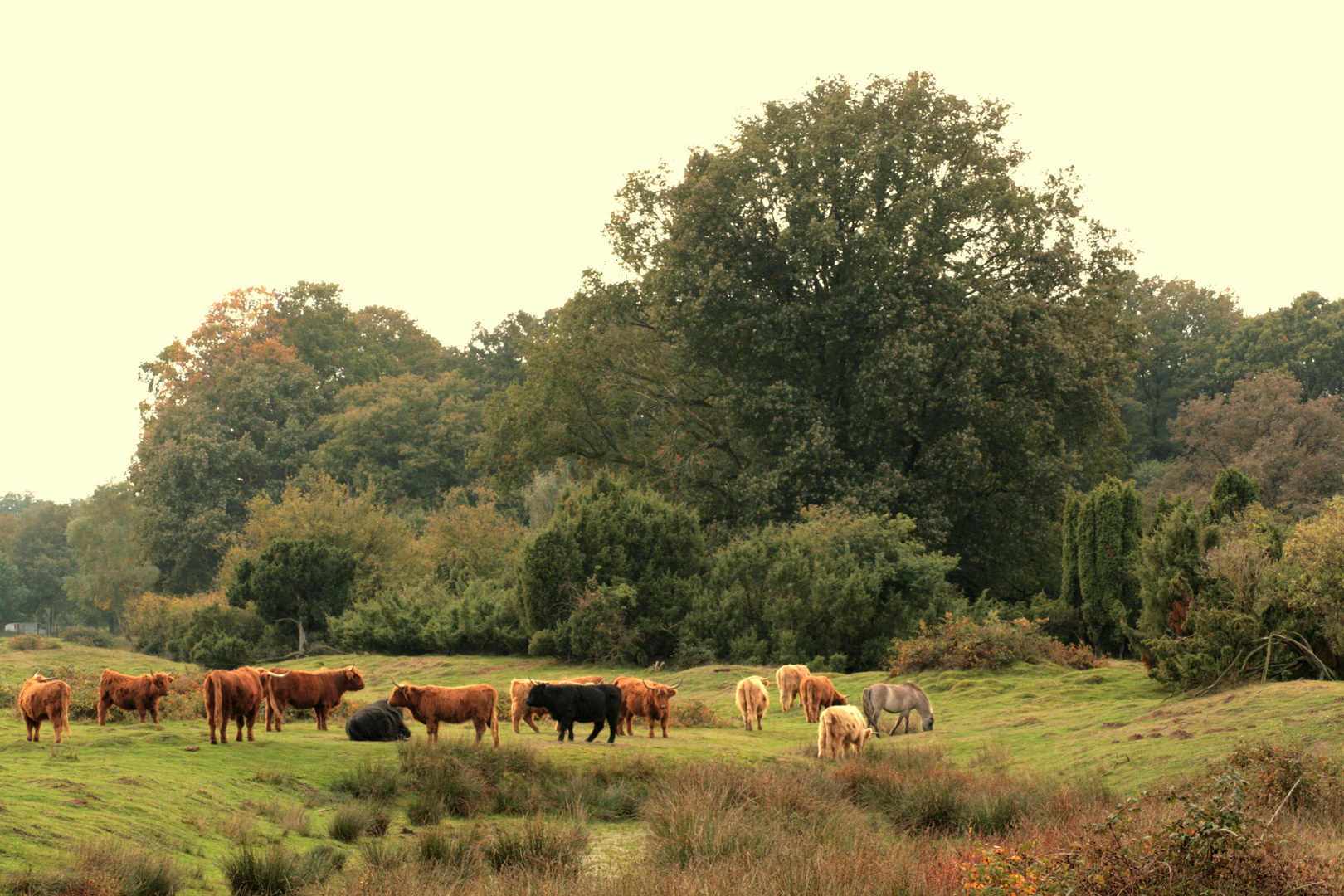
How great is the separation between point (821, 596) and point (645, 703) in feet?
41.5

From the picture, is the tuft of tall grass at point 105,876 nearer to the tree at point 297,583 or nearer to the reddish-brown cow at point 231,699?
the reddish-brown cow at point 231,699

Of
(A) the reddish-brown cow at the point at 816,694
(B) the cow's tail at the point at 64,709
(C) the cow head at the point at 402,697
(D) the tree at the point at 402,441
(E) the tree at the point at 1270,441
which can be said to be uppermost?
(D) the tree at the point at 402,441

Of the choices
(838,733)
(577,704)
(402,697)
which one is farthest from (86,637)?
(838,733)

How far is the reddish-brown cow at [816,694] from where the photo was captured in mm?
18906

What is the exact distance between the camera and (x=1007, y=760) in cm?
1426

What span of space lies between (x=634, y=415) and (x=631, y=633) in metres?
16.8

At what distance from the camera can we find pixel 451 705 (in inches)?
539

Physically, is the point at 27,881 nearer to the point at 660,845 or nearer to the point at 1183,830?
the point at 660,845

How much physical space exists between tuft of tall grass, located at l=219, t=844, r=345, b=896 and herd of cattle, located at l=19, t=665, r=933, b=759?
4.25m

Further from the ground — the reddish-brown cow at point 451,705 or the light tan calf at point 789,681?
the reddish-brown cow at point 451,705

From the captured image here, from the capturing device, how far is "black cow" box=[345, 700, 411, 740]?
13.8m

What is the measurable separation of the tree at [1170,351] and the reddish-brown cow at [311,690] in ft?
190

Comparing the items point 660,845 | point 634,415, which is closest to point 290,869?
point 660,845

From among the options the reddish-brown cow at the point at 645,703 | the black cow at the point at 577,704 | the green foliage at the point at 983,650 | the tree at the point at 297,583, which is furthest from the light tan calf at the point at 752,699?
the tree at the point at 297,583
